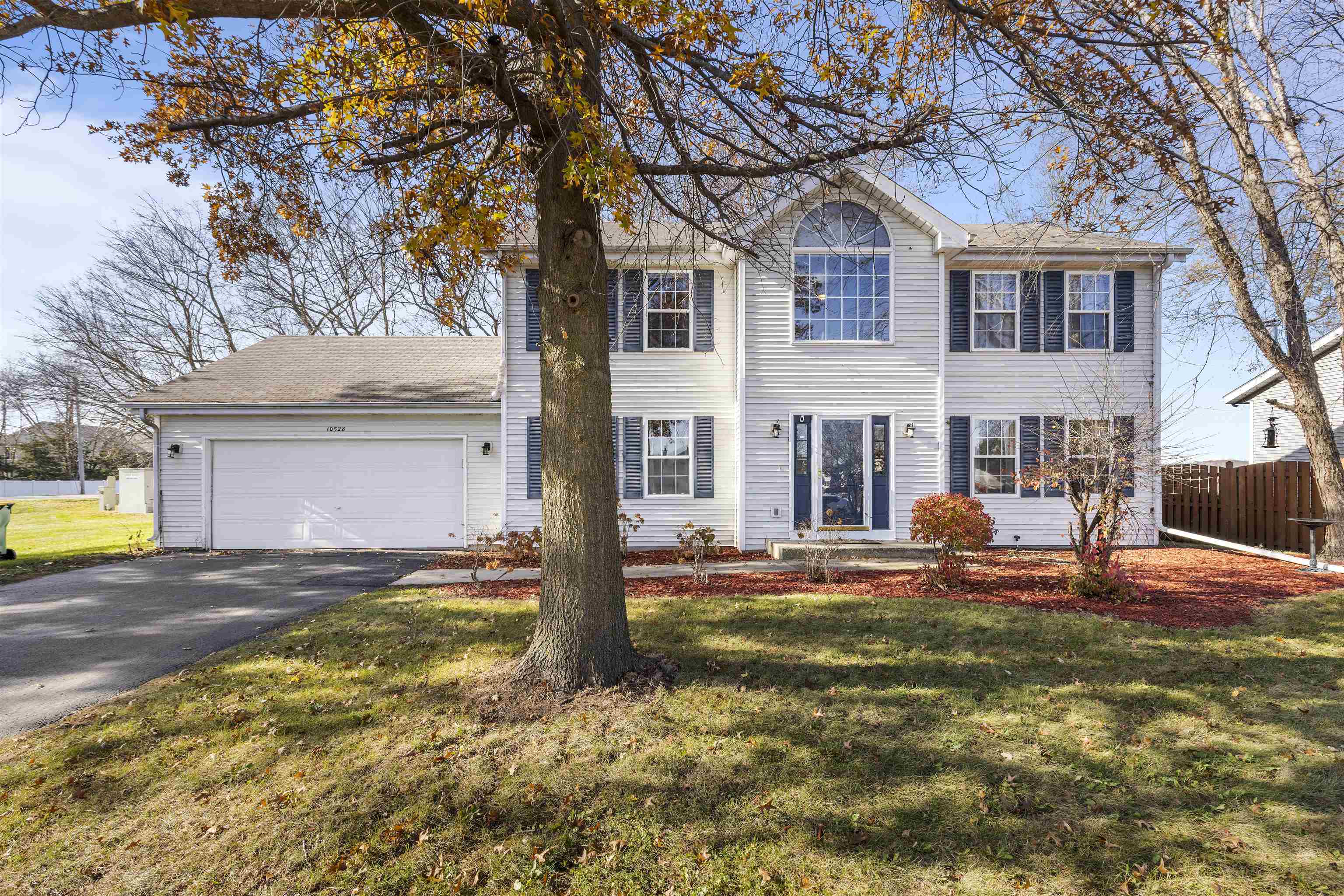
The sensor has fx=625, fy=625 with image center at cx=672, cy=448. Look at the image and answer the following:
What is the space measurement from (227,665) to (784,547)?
7.77 m

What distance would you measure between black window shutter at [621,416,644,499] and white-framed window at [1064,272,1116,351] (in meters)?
8.30

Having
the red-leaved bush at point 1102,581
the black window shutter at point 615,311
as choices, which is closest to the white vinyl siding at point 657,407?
the black window shutter at point 615,311

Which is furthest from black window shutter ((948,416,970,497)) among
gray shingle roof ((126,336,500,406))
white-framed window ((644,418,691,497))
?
gray shingle roof ((126,336,500,406))

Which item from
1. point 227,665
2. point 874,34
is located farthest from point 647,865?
point 874,34

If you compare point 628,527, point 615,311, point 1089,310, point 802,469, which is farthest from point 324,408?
point 1089,310

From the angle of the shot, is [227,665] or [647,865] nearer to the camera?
[647,865]

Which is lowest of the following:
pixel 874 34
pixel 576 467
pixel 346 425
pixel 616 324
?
pixel 576 467

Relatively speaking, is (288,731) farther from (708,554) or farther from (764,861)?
(708,554)

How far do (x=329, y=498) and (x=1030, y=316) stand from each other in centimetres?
1418

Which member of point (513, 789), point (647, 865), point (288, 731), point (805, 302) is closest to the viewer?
point (647, 865)

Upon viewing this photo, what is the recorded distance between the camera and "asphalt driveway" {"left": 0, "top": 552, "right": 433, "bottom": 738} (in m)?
5.24

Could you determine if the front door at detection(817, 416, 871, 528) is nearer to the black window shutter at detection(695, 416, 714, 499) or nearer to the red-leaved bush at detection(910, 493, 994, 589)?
the black window shutter at detection(695, 416, 714, 499)

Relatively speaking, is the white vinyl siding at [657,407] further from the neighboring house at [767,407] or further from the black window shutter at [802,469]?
the black window shutter at [802,469]

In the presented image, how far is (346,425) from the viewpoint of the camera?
1262 cm
